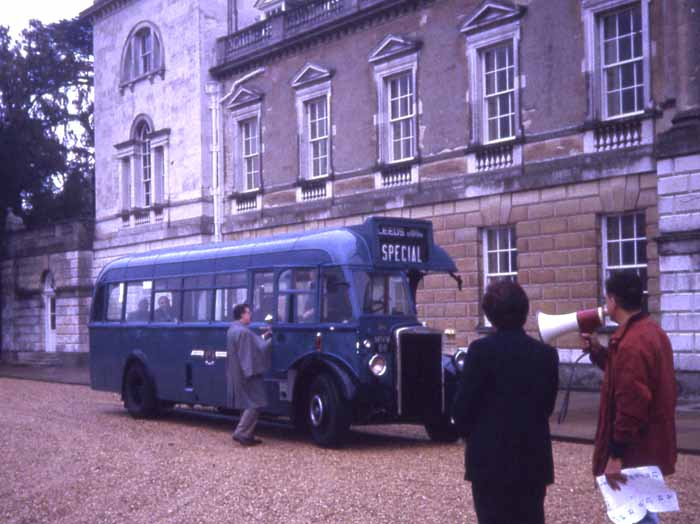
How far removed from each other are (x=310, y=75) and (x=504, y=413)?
24505mm

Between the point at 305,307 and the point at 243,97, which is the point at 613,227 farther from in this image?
the point at 243,97

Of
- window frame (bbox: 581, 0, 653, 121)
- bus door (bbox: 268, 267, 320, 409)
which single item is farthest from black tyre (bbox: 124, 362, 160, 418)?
window frame (bbox: 581, 0, 653, 121)

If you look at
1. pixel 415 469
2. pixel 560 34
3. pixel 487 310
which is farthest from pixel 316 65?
pixel 487 310

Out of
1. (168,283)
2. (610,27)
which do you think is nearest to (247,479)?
(168,283)

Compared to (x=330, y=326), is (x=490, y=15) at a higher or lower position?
higher

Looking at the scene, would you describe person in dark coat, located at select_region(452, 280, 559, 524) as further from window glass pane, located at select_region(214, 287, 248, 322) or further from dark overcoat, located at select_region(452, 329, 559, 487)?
window glass pane, located at select_region(214, 287, 248, 322)

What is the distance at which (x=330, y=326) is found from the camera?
14195 mm

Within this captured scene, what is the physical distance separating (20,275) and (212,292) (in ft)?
97.1

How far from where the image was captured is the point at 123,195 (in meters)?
37.7

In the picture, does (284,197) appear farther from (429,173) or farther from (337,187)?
(429,173)

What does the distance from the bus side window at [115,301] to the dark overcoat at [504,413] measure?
15052 mm

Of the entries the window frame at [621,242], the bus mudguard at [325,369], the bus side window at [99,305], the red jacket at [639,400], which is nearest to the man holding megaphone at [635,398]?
the red jacket at [639,400]

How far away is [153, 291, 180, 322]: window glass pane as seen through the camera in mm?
Result: 18031

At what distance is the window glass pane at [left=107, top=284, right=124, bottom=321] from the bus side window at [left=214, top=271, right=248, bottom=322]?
3.57 metres
